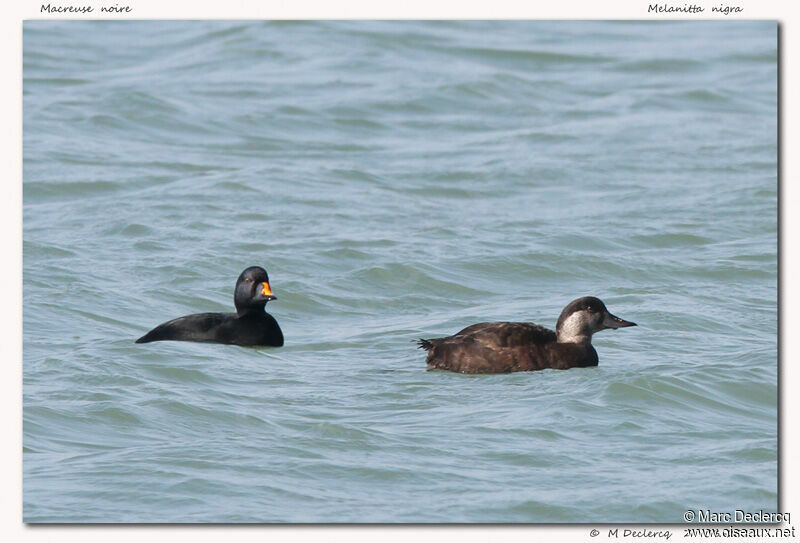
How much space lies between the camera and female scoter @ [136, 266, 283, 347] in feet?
38.2

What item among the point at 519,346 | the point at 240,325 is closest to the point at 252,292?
the point at 240,325

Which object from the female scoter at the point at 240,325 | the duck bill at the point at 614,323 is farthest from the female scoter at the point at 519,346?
the female scoter at the point at 240,325

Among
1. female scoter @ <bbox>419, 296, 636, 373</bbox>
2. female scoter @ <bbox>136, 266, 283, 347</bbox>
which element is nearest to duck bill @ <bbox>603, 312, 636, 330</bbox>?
female scoter @ <bbox>419, 296, 636, 373</bbox>

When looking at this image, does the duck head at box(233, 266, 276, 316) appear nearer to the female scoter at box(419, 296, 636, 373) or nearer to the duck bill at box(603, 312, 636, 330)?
the female scoter at box(419, 296, 636, 373)

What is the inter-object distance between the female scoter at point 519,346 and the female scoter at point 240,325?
4.57 feet

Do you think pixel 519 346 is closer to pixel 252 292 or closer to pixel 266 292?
pixel 266 292

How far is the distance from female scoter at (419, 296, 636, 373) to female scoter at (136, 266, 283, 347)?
1392mm

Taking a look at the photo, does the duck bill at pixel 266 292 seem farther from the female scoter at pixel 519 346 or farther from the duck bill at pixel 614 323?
the duck bill at pixel 614 323

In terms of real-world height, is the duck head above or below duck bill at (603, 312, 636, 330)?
above

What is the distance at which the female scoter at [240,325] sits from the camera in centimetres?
1165

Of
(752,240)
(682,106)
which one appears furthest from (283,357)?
(682,106)

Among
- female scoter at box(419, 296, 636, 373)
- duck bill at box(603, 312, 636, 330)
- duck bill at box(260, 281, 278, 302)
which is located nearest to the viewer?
female scoter at box(419, 296, 636, 373)

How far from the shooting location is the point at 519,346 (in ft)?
36.3

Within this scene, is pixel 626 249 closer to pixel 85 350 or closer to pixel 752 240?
pixel 752 240
